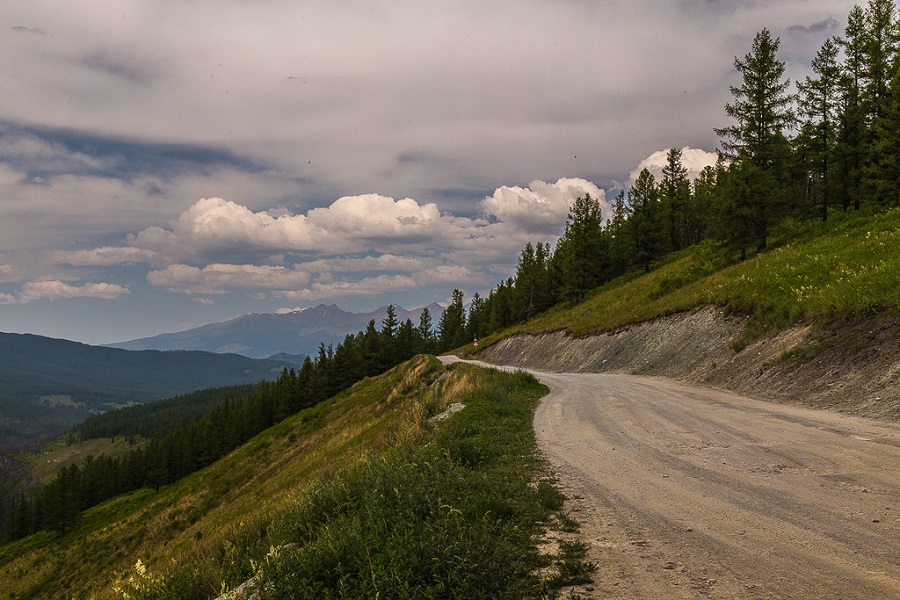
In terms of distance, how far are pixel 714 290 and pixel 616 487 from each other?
23.5 m

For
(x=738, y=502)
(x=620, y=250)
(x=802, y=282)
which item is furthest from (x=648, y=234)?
(x=738, y=502)

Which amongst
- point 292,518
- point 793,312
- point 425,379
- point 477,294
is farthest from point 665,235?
point 292,518

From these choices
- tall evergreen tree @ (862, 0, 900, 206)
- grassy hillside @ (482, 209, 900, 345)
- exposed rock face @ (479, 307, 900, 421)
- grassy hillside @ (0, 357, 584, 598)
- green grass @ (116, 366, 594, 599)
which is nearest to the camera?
green grass @ (116, 366, 594, 599)

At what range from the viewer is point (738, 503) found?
621cm

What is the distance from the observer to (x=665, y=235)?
215 feet

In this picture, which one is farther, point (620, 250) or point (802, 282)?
point (620, 250)

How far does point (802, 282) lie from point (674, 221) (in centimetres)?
5894

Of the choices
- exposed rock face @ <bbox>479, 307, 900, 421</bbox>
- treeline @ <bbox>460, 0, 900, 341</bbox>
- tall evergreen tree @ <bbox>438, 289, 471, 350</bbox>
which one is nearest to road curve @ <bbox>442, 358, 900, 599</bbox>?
exposed rock face @ <bbox>479, 307, 900, 421</bbox>

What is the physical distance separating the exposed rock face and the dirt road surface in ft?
4.71

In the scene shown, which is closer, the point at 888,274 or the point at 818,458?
the point at 818,458

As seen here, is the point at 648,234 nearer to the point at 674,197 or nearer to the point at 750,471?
the point at 674,197

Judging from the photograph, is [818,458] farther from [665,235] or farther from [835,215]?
[665,235]

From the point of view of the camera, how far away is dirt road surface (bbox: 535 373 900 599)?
4.29 m

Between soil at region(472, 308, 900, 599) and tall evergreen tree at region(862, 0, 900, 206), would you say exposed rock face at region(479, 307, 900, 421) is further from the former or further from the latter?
tall evergreen tree at region(862, 0, 900, 206)
